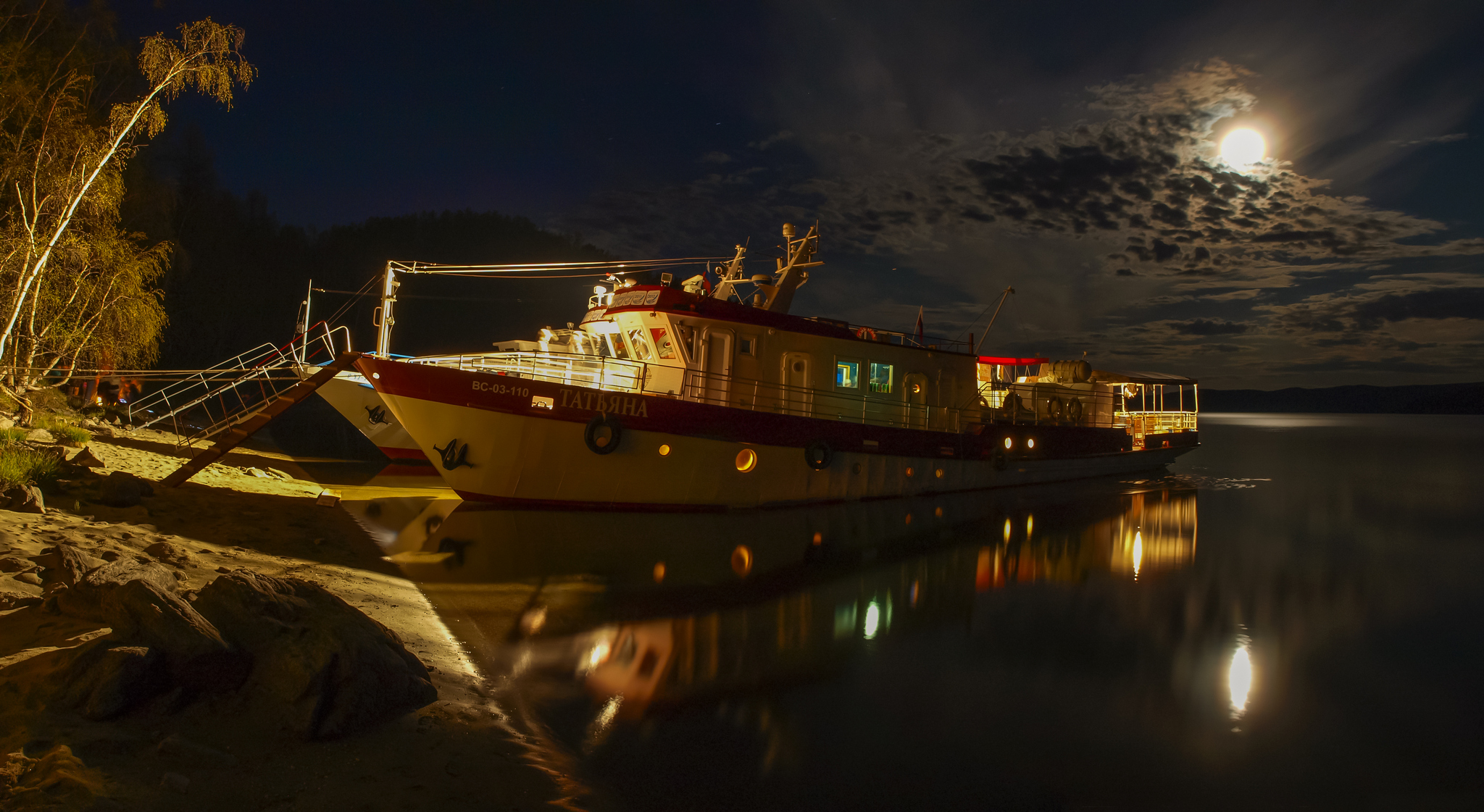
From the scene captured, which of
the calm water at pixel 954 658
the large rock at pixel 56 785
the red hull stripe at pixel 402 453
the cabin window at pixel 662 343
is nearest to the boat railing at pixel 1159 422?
the calm water at pixel 954 658

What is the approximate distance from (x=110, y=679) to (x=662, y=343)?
12242mm

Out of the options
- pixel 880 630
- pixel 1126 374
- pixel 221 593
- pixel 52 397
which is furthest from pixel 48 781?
pixel 1126 374

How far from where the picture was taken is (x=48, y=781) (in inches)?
122

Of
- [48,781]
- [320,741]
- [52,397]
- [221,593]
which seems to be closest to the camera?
[48,781]

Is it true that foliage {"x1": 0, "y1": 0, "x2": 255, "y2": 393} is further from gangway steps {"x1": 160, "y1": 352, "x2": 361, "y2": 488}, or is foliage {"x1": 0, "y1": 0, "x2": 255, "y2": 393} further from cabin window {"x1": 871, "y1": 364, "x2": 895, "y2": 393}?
cabin window {"x1": 871, "y1": 364, "x2": 895, "y2": 393}

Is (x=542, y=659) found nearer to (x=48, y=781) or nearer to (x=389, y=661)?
(x=389, y=661)

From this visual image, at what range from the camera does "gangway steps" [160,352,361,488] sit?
11977mm

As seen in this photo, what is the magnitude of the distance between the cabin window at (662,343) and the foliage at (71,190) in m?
9.13

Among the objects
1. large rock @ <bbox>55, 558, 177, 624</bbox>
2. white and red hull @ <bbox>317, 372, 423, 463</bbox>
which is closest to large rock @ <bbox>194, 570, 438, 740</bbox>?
large rock @ <bbox>55, 558, 177, 624</bbox>

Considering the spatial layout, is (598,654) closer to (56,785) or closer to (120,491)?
(56,785)

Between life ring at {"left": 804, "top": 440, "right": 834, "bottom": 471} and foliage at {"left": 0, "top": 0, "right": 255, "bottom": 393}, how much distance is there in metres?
13.5

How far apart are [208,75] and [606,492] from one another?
35.9 feet

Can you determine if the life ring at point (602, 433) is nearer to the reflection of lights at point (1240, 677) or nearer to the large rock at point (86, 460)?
the large rock at point (86, 460)

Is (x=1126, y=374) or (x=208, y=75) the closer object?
(x=208, y=75)
